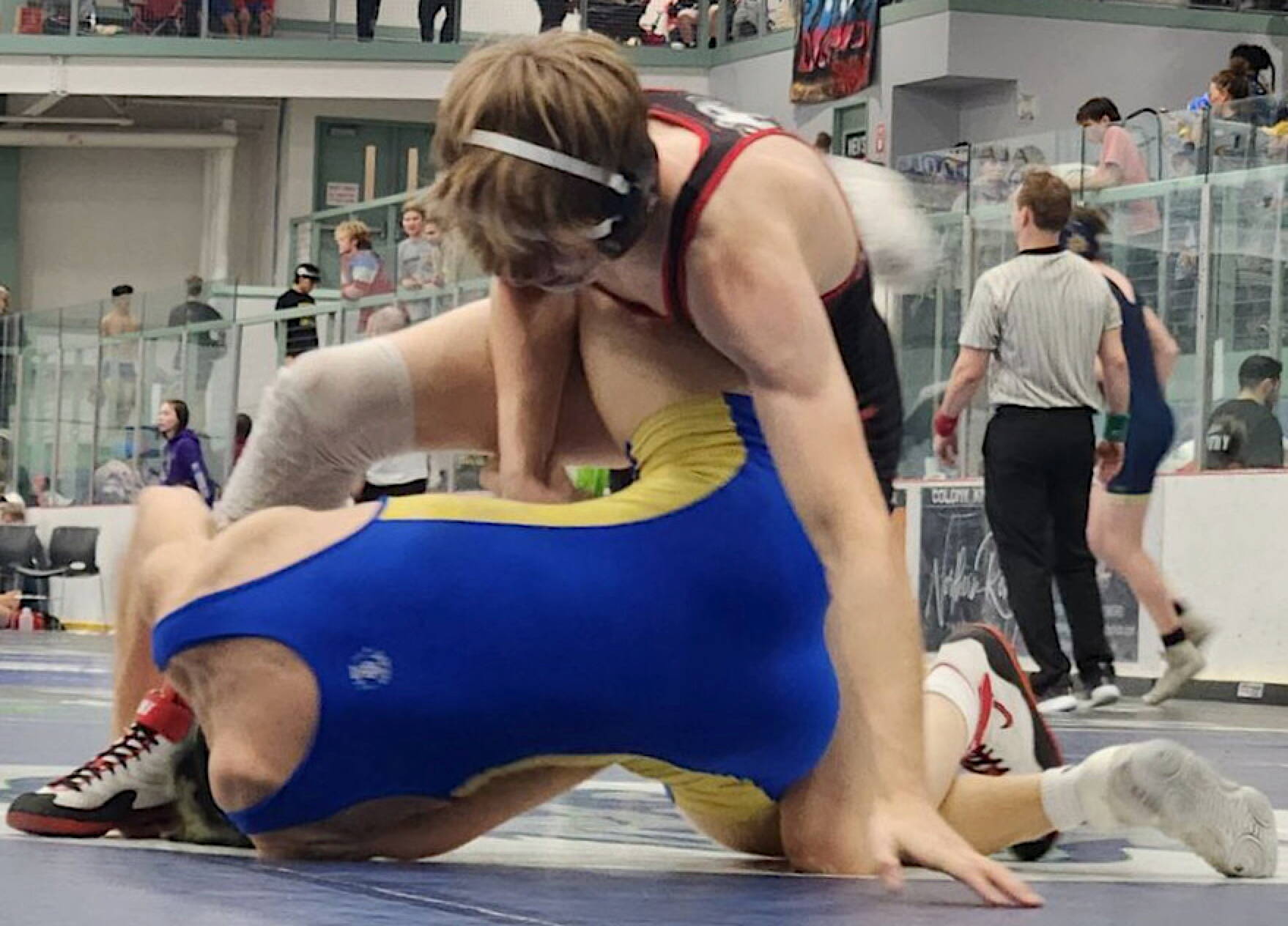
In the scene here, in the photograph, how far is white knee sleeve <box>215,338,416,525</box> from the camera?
3.42 m

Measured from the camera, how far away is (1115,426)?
850cm

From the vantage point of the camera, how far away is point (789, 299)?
274 cm

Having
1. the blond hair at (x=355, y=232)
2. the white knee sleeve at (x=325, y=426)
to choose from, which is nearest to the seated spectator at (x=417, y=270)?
the blond hair at (x=355, y=232)

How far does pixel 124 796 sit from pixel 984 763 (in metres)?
1.12

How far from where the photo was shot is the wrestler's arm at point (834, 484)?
2.67 meters

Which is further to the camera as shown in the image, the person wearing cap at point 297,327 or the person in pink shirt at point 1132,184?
the person wearing cap at point 297,327

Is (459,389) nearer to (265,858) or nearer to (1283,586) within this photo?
(265,858)

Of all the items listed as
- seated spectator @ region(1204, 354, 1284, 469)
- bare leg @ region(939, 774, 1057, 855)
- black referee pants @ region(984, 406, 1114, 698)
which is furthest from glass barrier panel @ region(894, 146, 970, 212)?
bare leg @ region(939, 774, 1057, 855)

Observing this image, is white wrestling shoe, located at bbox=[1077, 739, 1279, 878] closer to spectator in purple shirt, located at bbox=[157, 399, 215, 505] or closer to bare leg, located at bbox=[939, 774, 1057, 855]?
bare leg, located at bbox=[939, 774, 1057, 855]

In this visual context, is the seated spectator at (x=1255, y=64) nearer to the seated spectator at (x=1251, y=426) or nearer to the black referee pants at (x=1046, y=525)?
the seated spectator at (x=1251, y=426)

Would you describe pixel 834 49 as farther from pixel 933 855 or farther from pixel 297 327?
pixel 933 855

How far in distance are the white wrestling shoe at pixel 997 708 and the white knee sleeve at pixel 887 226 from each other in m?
0.48

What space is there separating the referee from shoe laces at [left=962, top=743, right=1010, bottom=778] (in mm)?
4806

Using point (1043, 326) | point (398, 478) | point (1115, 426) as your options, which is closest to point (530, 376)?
point (1043, 326)
